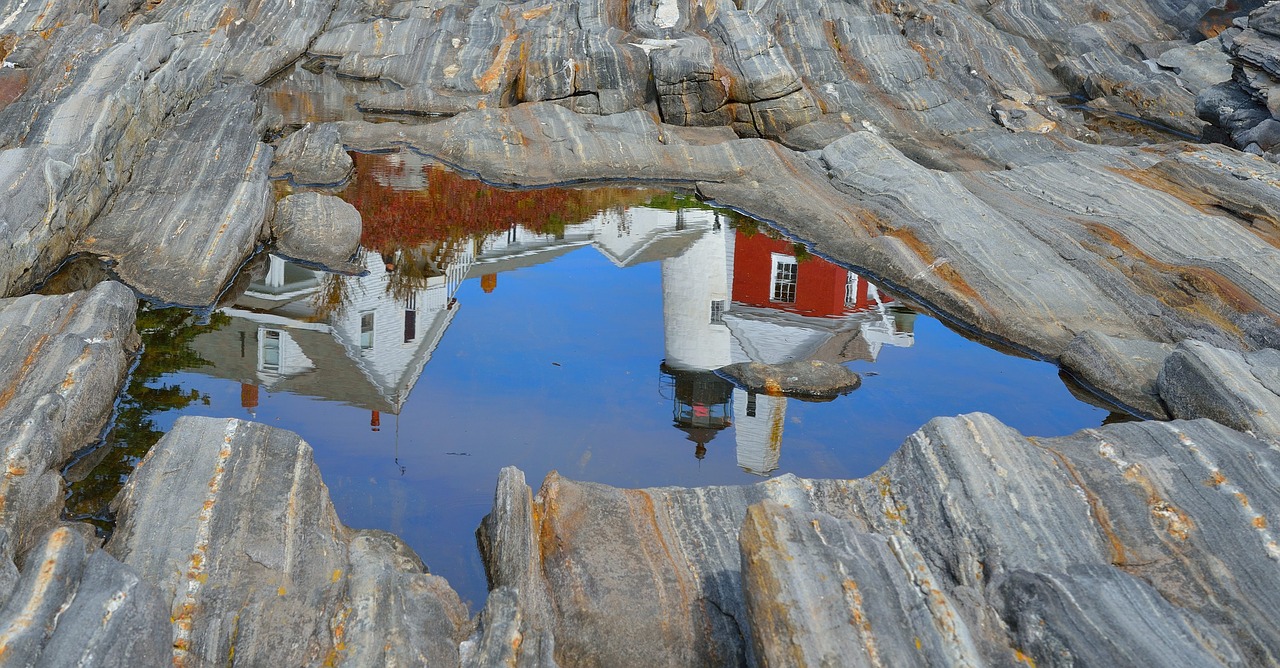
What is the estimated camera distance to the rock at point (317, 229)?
16.9 metres

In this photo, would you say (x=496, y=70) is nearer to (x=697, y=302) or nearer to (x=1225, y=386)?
(x=697, y=302)

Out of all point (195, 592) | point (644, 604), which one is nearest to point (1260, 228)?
point (644, 604)

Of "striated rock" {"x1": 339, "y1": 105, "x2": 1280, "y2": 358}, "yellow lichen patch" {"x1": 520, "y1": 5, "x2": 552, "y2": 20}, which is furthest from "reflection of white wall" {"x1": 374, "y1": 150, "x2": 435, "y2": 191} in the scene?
"yellow lichen patch" {"x1": 520, "y1": 5, "x2": 552, "y2": 20}

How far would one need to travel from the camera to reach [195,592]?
24.0ft

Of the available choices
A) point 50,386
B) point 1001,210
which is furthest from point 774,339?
point 50,386

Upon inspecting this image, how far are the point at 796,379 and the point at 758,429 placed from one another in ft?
3.94

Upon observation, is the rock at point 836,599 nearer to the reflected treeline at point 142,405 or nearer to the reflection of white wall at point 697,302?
the reflected treeline at point 142,405

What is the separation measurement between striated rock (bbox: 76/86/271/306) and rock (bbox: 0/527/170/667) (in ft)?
28.3

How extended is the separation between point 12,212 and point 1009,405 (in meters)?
12.8

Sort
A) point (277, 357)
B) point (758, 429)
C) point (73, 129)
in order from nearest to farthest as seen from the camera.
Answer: point (758, 429), point (277, 357), point (73, 129)

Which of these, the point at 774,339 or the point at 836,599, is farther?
the point at 774,339

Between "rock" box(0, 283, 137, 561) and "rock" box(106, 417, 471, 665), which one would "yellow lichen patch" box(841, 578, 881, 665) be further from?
"rock" box(0, 283, 137, 561)

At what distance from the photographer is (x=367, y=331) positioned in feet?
47.7

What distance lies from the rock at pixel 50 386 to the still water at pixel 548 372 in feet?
1.26
